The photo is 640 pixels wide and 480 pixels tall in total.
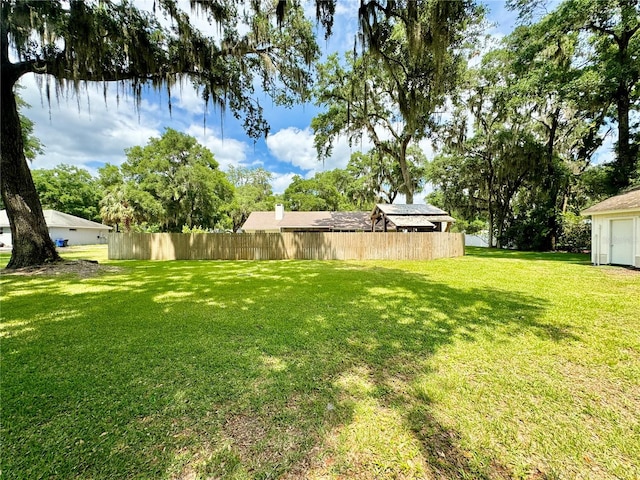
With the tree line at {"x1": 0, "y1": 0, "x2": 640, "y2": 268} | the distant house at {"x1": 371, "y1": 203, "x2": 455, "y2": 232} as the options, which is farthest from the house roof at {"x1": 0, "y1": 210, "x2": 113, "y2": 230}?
the distant house at {"x1": 371, "y1": 203, "x2": 455, "y2": 232}

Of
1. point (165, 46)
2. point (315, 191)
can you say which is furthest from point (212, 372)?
point (315, 191)

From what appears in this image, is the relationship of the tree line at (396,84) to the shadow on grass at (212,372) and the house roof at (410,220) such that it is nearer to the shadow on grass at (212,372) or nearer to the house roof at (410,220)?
the house roof at (410,220)

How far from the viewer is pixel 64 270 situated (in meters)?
7.28

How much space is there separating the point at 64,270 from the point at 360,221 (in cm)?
1724

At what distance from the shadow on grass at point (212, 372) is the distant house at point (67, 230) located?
24.8 metres

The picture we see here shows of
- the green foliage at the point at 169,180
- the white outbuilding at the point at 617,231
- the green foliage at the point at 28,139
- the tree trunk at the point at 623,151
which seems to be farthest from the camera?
the green foliage at the point at 169,180

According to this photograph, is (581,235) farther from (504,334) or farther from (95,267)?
(95,267)

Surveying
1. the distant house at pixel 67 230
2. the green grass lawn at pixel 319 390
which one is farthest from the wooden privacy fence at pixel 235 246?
the distant house at pixel 67 230

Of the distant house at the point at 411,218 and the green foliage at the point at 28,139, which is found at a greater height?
the green foliage at the point at 28,139

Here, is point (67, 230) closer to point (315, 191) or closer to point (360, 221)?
point (315, 191)

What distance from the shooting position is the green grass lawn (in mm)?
1514

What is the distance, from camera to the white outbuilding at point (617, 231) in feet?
27.6

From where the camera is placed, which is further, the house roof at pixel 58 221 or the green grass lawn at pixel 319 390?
the house roof at pixel 58 221

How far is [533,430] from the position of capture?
1.76 metres
